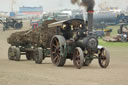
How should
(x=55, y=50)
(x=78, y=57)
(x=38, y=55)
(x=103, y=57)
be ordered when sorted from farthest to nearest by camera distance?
(x=38, y=55) < (x=55, y=50) < (x=103, y=57) < (x=78, y=57)

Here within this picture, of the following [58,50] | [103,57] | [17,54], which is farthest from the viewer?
[17,54]

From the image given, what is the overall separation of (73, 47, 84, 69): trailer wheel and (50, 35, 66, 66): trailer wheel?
48 cm

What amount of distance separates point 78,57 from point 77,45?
611 millimetres

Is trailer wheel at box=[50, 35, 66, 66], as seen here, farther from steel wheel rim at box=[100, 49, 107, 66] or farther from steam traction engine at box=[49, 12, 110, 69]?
steel wheel rim at box=[100, 49, 107, 66]

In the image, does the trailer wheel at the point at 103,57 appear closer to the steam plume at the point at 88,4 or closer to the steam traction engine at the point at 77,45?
the steam traction engine at the point at 77,45

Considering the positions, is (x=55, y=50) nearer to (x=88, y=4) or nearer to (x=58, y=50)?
(x=58, y=50)

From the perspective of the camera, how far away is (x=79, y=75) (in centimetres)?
1169

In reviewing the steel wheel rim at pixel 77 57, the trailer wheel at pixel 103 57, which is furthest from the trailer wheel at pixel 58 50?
the trailer wheel at pixel 103 57

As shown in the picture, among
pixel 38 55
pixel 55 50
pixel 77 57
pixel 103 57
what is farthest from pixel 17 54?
pixel 103 57

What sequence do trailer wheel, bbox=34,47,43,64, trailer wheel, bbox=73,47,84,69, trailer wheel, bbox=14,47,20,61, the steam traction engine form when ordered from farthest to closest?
trailer wheel, bbox=14,47,20,61 → trailer wheel, bbox=34,47,43,64 → the steam traction engine → trailer wheel, bbox=73,47,84,69

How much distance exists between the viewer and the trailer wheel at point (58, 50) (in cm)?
1441

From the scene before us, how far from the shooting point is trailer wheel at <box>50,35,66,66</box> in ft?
47.3

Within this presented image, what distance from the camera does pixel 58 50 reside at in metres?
14.9

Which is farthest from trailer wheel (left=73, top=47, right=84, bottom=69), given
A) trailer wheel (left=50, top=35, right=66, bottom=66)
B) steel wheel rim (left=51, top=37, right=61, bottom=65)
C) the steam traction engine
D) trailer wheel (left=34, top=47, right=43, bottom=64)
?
trailer wheel (left=34, top=47, right=43, bottom=64)
